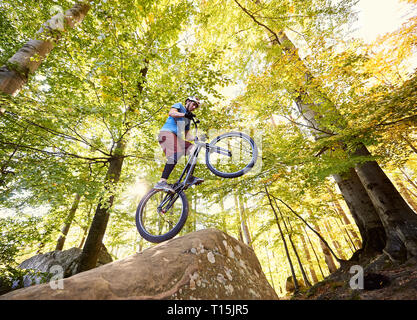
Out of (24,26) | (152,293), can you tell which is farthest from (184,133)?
(24,26)

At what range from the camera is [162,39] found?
595 centimetres

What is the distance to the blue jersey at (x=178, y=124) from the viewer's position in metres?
3.96

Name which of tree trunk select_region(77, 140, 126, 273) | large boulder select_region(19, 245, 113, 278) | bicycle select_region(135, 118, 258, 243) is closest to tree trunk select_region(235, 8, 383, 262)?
bicycle select_region(135, 118, 258, 243)

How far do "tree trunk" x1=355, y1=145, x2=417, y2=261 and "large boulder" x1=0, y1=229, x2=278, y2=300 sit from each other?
4.62 metres

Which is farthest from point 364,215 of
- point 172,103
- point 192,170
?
point 172,103

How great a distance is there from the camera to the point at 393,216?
5.11 metres

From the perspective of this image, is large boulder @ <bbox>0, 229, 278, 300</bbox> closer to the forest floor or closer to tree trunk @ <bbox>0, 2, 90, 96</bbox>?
the forest floor

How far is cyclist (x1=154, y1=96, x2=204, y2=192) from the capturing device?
3.90 meters

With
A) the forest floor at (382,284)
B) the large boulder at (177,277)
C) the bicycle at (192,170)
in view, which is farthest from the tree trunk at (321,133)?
the large boulder at (177,277)

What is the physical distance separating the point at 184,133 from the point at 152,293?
3.12m

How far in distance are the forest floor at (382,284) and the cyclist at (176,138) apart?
16.3ft

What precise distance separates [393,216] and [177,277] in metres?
6.52

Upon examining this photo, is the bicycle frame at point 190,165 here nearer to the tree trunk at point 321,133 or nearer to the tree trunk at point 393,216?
the tree trunk at point 321,133

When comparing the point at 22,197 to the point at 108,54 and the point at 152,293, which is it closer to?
the point at 108,54
